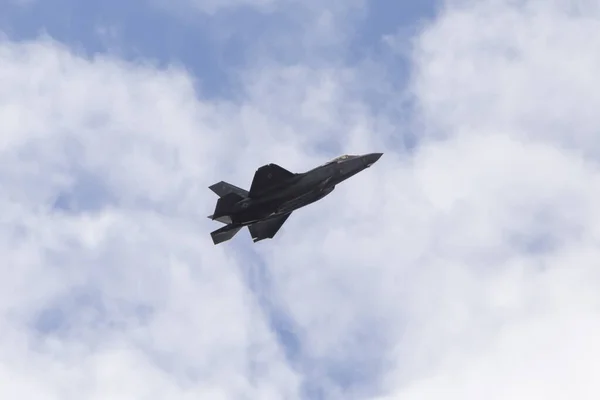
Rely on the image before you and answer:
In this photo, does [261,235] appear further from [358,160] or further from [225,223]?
[358,160]

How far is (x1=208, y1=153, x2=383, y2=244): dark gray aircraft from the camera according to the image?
367 ft

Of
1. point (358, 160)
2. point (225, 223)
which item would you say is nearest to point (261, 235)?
point (225, 223)

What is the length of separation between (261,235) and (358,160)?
44.8 ft

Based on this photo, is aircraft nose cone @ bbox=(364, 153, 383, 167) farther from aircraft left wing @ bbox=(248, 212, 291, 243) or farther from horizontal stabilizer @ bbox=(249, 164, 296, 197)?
aircraft left wing @ bbox=(248, 212, 291, 243)

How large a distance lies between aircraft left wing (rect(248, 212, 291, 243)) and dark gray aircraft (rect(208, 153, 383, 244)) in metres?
0.71

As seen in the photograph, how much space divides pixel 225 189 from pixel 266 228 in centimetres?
667

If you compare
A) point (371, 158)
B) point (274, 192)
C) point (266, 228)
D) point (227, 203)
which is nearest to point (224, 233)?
point (227, 203)

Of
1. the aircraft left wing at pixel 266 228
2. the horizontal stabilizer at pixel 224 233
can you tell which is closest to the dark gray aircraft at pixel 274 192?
the horizontal stabilizer at pixel 224 233

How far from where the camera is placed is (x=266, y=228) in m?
118

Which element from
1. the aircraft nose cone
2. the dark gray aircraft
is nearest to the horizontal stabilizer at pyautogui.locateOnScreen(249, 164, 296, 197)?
the dark gray aircraft

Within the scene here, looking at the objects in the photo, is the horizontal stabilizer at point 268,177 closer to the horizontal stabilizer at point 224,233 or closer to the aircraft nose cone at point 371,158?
the horizontal stabilizer at point 224,233

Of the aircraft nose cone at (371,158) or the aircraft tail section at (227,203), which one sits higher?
the aircraft nose cone at (371,158)

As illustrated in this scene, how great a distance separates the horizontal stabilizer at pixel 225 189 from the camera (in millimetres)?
114562

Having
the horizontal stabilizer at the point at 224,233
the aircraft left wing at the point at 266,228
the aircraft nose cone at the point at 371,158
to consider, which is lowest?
the horizontal stabilizer at the point at 224,233
